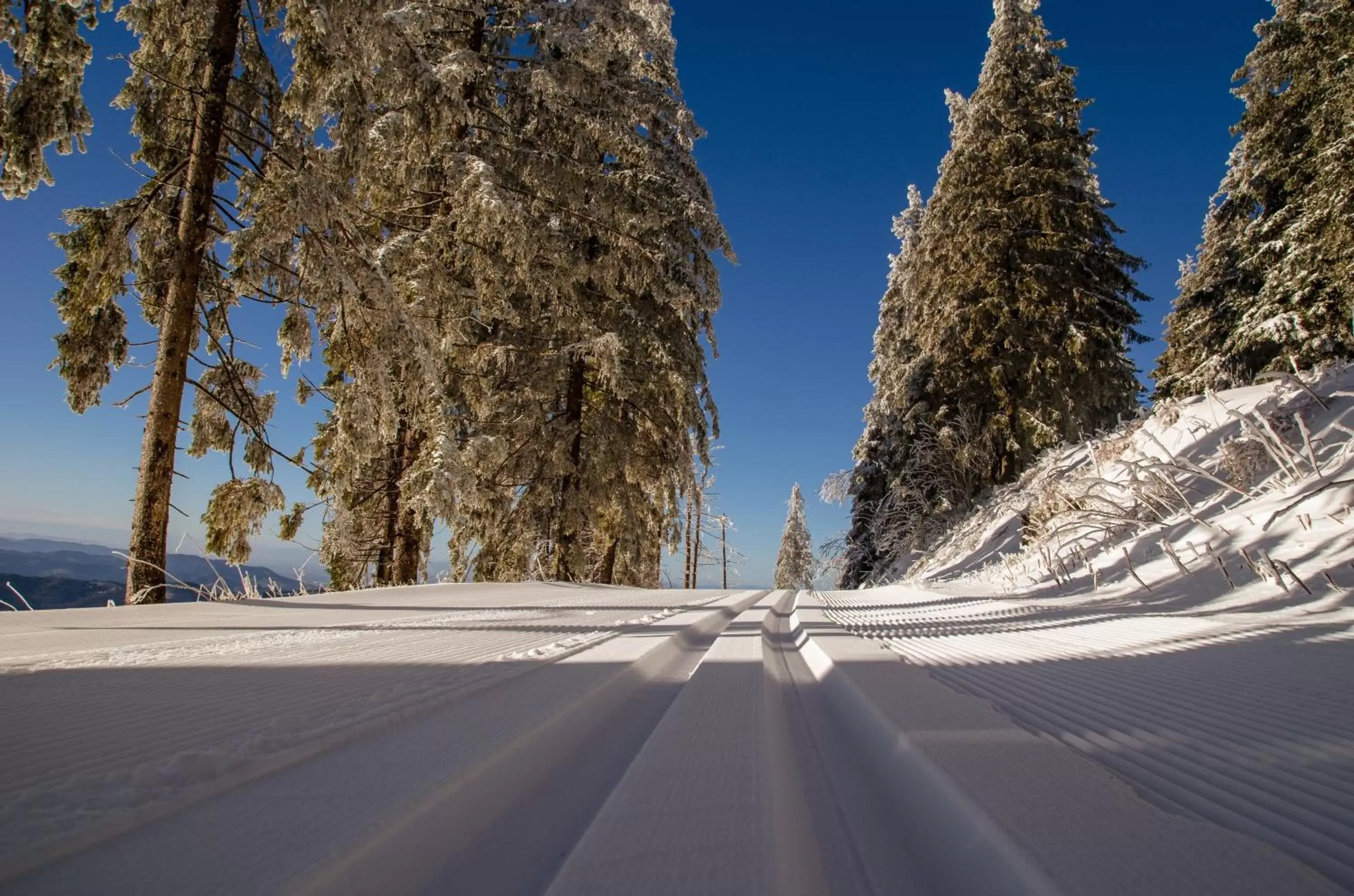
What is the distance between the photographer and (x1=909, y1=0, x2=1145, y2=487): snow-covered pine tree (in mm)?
11141

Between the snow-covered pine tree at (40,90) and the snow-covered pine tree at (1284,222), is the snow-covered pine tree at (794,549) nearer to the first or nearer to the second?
the snow-covered pine tree at (1284,222)

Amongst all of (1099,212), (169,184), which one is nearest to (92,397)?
(169,184)

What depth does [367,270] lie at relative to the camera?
6.04 metres

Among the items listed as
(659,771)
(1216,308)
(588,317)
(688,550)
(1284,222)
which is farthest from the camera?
(688,550)

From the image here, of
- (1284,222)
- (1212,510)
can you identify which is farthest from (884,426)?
(1212,510)

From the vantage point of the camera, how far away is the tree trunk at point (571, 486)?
9570 millimetres

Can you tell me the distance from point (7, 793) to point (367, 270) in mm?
6140

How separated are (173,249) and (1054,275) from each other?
43.1ft

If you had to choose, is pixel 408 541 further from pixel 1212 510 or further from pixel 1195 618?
pixel 1212 510

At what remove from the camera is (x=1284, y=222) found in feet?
42.7

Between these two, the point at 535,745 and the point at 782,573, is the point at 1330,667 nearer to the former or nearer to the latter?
the point at 535,745

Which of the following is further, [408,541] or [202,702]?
[408,541]

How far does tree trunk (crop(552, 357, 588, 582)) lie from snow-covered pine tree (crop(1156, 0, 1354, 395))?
421 inches

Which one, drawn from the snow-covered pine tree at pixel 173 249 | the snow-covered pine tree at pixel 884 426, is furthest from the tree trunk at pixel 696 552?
the snow-covered pine tree at pixel 173 249
